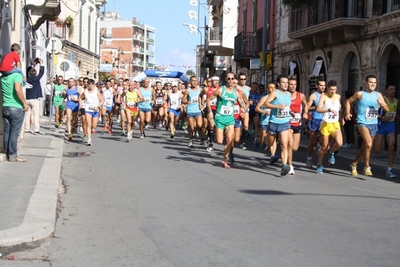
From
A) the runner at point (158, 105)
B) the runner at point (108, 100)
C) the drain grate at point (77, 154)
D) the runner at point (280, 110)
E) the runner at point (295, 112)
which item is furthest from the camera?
the runner at point (158, 105)

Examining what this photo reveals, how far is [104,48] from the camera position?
129500mm

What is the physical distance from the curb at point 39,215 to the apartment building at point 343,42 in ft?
48.7

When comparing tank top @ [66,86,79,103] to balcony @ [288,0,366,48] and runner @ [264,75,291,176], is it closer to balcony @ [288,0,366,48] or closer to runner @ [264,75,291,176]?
runner @ [264,75,291,176]

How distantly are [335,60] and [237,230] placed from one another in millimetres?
21939

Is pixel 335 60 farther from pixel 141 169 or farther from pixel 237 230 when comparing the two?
pixel 237 230

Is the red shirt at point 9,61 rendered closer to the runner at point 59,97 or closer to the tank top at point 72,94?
the tank top at point 72,94

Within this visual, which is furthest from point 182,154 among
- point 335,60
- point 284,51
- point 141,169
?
point 284,51

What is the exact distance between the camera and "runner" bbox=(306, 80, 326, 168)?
1526cm

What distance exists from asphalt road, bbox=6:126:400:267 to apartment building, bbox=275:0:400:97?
10.0m

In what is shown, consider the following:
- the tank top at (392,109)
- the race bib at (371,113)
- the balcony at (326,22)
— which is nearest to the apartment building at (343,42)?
the balcony at (326,22)

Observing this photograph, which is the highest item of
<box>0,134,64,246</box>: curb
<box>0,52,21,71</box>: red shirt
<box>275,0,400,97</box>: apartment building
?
<box>275,0,400,97</box>: apartment building

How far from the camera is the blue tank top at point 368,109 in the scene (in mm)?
13867

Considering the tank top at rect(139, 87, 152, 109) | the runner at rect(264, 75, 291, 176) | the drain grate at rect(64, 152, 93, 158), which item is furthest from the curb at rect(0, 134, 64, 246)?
the tank top at rect(139, 87, 152, 109)

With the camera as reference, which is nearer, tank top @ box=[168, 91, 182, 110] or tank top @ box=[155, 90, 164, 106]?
tank top @ box=[168, 91, 182, 110]
